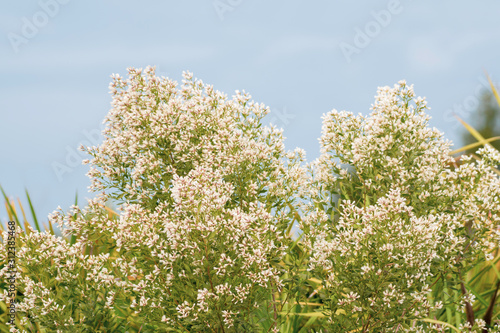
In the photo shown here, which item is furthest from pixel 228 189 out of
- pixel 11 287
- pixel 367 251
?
pixel 11 287

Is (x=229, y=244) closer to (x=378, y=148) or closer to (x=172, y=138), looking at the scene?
(x=172, y=138)

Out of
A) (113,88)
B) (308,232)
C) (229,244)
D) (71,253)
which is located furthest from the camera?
(113,88)

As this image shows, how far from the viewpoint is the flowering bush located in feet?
19.4

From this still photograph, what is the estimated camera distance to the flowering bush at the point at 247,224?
19.4ft

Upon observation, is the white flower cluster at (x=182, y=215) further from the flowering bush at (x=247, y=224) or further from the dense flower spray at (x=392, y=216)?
the dense flower spray at (x=392, y=216)

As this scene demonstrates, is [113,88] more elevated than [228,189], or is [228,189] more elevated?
[113,88]

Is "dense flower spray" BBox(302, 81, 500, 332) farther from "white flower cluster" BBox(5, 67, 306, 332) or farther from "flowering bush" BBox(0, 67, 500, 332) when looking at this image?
"white flower cluster" BBox(5, 67, 306, 332)

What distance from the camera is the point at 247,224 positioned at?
5.80 meters

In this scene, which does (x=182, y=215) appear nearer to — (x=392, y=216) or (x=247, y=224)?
(x=247, y=224)

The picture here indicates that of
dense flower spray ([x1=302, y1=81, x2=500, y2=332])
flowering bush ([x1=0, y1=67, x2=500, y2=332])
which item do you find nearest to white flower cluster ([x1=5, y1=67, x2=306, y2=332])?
flowering bush ([x1=0, y1=67, x2=500, y2=332])

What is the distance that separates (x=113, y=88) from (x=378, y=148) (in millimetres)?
3786

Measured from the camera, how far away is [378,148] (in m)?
7.02

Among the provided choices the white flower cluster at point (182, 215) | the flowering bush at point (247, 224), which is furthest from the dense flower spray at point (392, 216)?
the white flower cluster at point (182, 215)

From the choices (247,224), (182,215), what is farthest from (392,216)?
(182,215)
